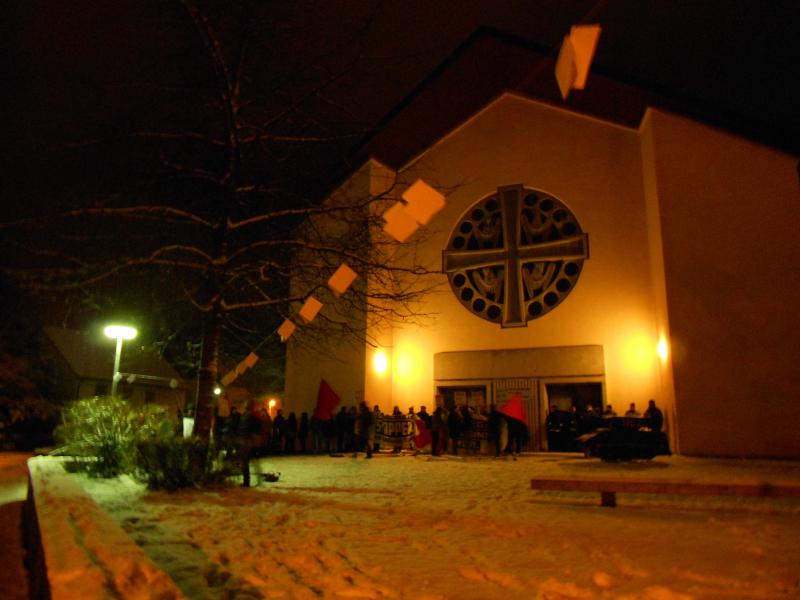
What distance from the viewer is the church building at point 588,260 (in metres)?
13.5

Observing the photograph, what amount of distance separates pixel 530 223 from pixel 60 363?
26267mm

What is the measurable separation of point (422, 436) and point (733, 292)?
904cm

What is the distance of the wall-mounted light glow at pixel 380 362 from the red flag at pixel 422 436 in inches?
103

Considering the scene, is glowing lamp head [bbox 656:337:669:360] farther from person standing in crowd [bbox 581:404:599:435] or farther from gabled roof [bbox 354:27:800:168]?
gabled roof [bbox 354:27:800:168]

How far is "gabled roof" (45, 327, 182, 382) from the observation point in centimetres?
3219

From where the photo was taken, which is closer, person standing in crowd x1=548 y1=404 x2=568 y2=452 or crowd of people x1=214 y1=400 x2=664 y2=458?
crowd of people x1=214 y1=400 x2=664 y2=458

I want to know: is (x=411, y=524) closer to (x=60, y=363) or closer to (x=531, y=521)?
(x=531, y=521)

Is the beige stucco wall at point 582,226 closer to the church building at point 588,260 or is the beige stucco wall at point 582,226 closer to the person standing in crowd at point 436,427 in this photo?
the church building at point 588,260

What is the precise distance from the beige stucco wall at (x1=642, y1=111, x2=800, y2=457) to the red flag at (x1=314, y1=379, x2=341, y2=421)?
10.4 m

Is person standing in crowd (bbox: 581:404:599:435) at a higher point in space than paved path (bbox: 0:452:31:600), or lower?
higher

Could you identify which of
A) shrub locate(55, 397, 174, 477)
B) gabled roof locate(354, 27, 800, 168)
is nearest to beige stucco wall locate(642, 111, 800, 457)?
gabled roof locate(354, 27, 800, 168)

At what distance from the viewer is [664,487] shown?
6.16 meters

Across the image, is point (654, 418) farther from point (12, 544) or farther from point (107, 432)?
point (12, 544)

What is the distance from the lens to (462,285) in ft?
63.8
